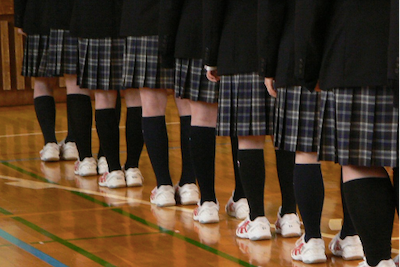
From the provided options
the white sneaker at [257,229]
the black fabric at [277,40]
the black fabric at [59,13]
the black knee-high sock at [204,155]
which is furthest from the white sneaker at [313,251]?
the black fabric at [59,13]

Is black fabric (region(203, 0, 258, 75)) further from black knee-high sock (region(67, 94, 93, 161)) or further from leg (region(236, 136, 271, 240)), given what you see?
black knee-high sock (region(67, 94, 93, 161))

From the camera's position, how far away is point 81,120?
404 centimetres

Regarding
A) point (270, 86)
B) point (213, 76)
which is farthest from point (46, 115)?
point (270, 86)

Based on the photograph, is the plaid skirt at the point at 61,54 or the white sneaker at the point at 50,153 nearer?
the plaid skirt at the point at 61,54

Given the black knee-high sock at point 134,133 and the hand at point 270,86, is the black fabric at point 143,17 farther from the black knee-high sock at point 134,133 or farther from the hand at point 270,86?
the hand at point 270,86

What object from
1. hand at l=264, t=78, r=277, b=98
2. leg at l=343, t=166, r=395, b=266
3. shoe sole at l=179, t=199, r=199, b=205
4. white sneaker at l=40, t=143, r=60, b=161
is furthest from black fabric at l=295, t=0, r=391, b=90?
white sneaker at l=40, t=143, r=60, b=161

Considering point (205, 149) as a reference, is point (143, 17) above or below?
above

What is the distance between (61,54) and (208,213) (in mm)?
1560

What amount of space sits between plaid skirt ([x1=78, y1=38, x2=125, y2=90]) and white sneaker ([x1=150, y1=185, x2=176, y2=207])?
2.00ft

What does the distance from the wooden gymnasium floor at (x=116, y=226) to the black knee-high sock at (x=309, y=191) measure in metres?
0.16

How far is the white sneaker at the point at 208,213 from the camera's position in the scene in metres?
3.05

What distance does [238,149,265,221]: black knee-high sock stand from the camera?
2.72 m

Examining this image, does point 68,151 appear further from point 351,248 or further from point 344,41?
point 344,41

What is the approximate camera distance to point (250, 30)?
2.64 meters
